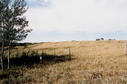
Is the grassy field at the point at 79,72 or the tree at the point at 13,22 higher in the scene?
the tree at the point at 13,22

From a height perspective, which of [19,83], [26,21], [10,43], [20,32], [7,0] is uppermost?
[7,0]

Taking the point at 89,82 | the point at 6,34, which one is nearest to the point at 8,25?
the point at 6,34

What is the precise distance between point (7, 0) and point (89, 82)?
36.0 ft

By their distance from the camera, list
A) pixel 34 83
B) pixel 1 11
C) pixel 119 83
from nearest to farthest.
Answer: pixel 119 83
pixel 34 83
pixel 1 11

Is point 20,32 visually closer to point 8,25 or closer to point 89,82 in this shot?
point 8,25

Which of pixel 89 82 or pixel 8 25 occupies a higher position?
pixel 8 25

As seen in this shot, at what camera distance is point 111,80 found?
432 inches

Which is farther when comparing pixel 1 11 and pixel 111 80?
pixel 1 11

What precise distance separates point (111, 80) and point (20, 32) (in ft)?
32.1

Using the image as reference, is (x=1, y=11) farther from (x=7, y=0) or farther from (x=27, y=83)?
(x=27, y=83)

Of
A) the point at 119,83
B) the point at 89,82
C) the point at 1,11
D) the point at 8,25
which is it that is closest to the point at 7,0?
the point at 1,11

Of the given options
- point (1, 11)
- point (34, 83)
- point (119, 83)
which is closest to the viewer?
point (119, 83)

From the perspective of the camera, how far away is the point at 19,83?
36.0 feet

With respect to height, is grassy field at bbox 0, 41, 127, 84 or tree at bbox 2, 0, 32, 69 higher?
tree at bbox 2, 0, 32, 69
